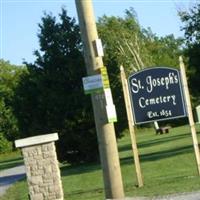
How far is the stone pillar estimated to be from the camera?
48.3 ft

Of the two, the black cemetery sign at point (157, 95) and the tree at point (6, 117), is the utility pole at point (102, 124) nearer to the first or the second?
the black cemetery sign at point (157, 95)

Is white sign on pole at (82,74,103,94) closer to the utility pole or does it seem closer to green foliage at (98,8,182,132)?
the utility pole

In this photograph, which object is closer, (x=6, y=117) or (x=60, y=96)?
(x=60, y=96)

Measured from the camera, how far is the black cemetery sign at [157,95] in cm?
1689

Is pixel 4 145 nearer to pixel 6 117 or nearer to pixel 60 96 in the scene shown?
pixel 6 117

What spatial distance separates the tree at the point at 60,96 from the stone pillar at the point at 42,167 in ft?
53.4

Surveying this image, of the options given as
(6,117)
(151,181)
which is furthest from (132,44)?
(151,181)

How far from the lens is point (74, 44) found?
32875mm

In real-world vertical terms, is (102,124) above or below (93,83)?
below

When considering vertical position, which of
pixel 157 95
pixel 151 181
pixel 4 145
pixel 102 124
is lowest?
pixel 4 145

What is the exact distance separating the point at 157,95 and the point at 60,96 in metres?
14.9

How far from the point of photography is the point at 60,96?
104 ft

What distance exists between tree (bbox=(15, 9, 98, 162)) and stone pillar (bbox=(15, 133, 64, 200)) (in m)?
16.3

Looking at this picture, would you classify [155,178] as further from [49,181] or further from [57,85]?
[57,85]
